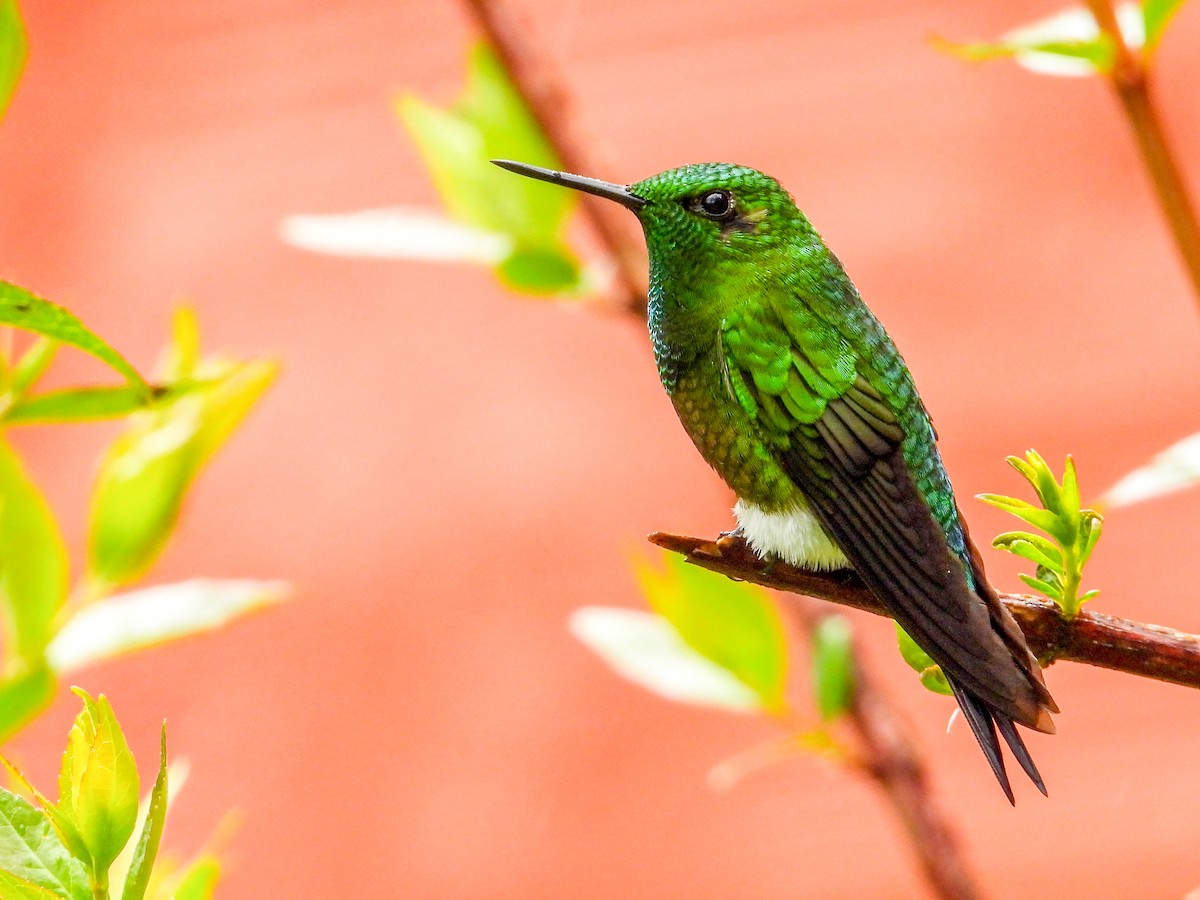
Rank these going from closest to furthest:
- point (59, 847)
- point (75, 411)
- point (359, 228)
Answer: point (59, 847), point (75, 411), point (359, 228)

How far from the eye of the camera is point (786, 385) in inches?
24.0

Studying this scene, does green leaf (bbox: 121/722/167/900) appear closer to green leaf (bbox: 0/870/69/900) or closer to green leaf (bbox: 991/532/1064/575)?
green leaf (bbox: 0/870/69/900)

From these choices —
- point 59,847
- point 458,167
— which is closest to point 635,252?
point 458,167

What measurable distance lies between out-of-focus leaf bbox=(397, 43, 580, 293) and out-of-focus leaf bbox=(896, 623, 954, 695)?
13.0 inches

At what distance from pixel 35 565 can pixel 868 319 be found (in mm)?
423

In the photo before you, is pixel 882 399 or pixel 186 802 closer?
pixel 882 399

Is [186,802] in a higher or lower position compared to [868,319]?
lower

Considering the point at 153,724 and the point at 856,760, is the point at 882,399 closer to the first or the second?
the point at 856,760

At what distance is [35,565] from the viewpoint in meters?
0.60

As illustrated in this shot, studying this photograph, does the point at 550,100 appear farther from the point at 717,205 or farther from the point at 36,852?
the point at 36,852

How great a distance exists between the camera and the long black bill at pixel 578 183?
556 mm

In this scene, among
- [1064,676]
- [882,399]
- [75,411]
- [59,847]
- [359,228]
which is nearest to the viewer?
[59,847]

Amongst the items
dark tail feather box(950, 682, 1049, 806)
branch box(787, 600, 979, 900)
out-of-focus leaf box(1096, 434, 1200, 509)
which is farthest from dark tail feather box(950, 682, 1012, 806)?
branch box(787, 600, 979, 900)

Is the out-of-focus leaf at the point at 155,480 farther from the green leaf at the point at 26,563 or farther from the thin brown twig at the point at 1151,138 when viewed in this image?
the thin brown twig at the point at 1151,138
